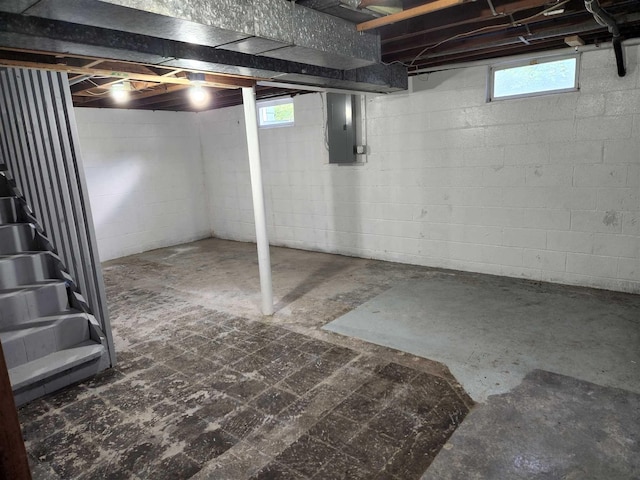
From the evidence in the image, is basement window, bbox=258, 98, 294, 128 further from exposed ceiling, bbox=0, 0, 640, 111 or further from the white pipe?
the white pipe

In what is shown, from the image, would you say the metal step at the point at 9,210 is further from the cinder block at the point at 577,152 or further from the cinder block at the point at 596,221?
the cinder block at the point at 596,221

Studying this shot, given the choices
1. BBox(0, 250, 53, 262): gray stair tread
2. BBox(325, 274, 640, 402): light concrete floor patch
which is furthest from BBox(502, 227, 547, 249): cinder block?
BBox(0, 250, 53, 262): gray stair tread

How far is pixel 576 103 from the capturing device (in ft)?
13.6

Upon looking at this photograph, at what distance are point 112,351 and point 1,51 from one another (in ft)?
7.00

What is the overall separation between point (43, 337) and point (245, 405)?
5.13 ft

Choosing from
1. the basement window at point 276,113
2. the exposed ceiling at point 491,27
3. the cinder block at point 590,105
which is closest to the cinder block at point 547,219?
the cinder block at point 590,105

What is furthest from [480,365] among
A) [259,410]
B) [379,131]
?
[379,131]

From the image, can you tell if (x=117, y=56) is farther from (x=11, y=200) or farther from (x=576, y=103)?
(x=576, y=103)

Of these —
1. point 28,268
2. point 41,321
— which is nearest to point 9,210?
point 28,268

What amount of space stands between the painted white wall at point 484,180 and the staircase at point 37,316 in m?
3.85

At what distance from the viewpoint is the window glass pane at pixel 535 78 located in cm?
419

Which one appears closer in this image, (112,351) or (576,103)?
(112,351)

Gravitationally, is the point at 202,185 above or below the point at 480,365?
above

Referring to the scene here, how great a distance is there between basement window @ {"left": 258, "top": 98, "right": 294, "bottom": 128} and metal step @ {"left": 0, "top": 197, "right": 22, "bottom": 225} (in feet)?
13.5
